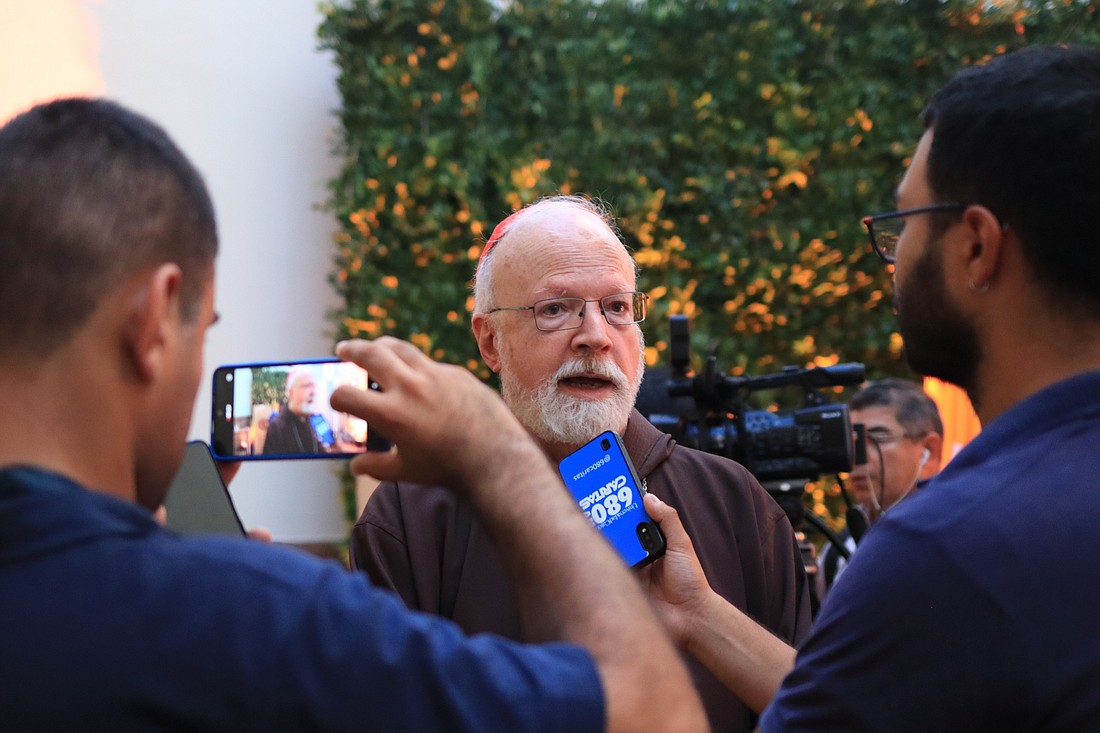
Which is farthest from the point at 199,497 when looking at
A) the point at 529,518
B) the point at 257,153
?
the point at 257,153

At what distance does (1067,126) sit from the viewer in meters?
1.41

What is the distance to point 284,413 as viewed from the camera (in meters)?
1.52

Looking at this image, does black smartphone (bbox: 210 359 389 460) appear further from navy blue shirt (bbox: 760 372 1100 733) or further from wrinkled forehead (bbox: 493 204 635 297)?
wrinkled forehead (bbox: 493 204 635 297)

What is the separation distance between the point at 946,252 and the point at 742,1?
5196mm

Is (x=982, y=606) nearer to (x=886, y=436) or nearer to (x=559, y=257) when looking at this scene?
(x=559, y=257)

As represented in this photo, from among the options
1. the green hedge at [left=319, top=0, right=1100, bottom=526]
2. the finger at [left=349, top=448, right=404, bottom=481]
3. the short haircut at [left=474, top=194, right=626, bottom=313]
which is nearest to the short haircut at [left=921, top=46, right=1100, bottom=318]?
the finger at [left=349, top=448, right=404, bottom=481]

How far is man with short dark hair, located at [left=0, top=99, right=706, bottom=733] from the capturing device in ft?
3.04

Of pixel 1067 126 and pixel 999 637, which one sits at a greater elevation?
pixel 1067 126

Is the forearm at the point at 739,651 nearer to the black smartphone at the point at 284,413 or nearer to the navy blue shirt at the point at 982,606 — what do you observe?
the navy blue shirt at the point at 982,606

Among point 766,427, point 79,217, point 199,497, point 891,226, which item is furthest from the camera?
point 766,427

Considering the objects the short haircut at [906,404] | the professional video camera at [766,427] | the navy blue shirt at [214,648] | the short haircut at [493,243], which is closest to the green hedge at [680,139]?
the short haircut at [906,404]

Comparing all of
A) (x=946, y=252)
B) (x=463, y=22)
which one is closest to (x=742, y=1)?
(x=463, y=22)

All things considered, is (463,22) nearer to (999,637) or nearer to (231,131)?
(231,131)

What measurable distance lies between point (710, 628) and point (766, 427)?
1103 millimetres
